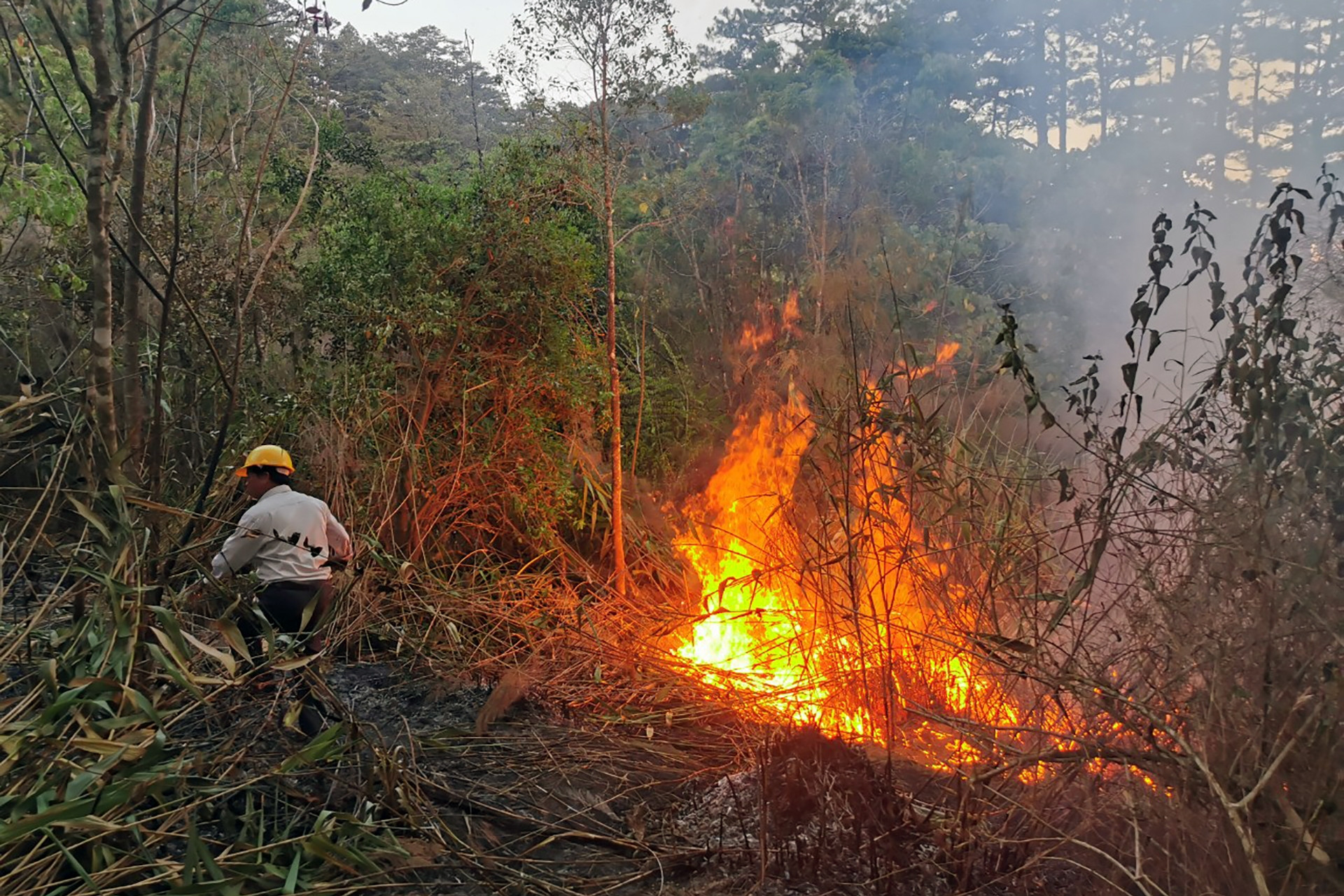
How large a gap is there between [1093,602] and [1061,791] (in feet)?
2.30

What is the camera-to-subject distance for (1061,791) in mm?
3283

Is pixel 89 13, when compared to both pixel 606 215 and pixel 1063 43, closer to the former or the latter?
pixel 606 215

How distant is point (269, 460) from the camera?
17.3ft

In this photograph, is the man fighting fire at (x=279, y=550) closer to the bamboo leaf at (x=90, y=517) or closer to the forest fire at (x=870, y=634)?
the bamboo leaf at (x=90, y=517)

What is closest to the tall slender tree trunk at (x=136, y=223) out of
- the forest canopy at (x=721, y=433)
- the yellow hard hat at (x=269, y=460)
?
the forest canopy at (x=721, y=433)

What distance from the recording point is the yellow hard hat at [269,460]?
524cm

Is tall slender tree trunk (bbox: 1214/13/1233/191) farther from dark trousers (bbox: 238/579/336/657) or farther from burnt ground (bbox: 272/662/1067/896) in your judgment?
dark trousers (bbox: 238/579/336/657)

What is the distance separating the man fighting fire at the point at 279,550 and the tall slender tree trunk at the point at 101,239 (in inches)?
46.5

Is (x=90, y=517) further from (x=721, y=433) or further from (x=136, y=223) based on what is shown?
(x=721, y=433)

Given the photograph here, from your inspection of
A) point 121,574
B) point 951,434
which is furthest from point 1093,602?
point 121,574

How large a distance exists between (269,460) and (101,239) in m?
1.85

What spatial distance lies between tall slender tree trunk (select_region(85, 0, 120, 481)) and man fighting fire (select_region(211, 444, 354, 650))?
118 centimetres

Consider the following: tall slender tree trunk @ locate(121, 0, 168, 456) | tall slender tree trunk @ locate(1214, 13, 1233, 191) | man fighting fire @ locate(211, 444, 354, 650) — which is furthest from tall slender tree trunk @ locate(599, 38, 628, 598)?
tall slender tree trunk @ locate(1214, 13, 1233, 191)

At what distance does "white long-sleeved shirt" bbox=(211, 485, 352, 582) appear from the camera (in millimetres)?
4828
